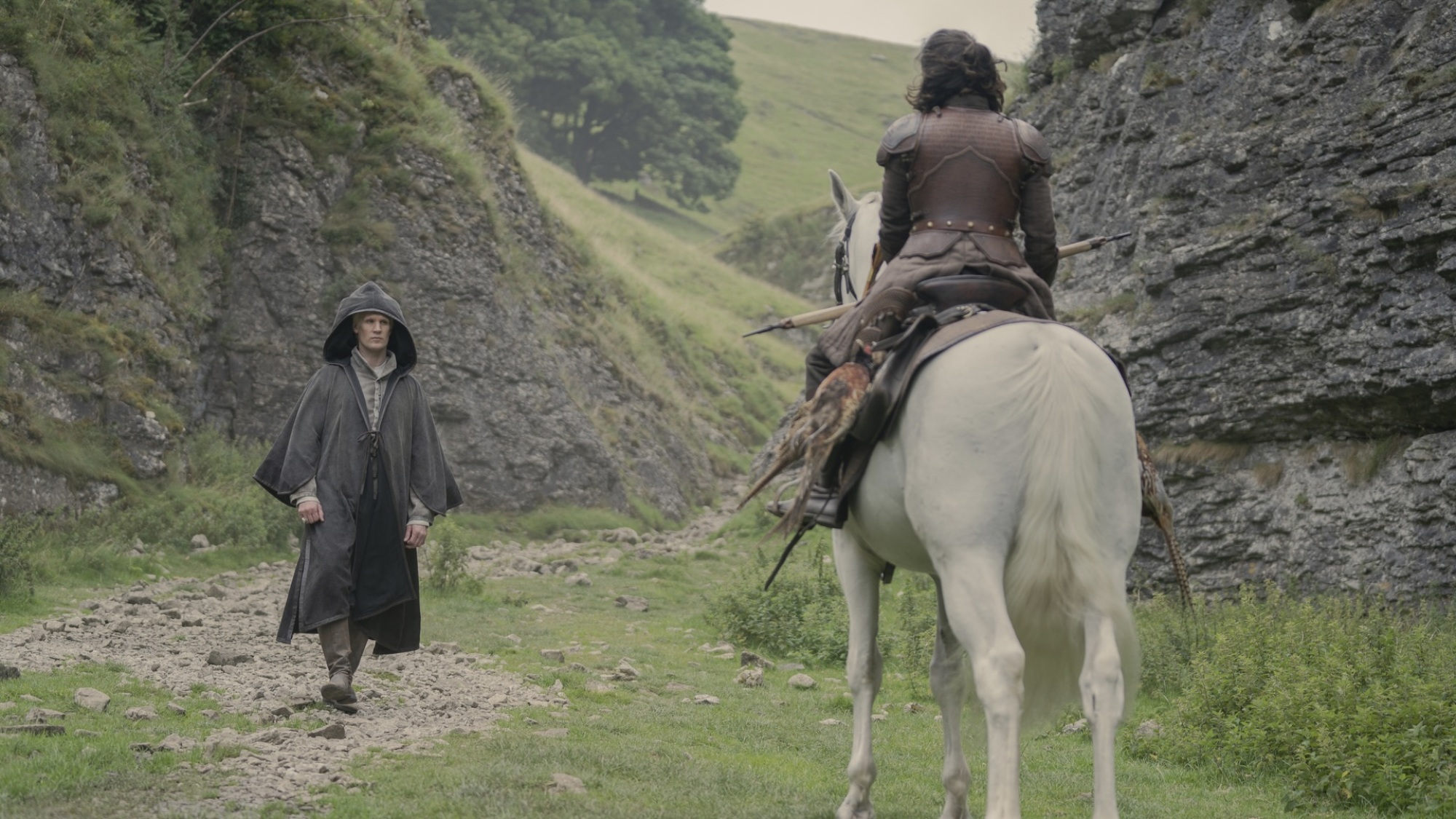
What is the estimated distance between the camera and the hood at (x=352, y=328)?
840cm

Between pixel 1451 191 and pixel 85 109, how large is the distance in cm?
1621

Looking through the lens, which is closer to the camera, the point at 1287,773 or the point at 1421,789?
the point at 1421,789

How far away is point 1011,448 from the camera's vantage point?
4793 millimetres

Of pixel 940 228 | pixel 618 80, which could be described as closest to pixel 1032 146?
pixel 940 228

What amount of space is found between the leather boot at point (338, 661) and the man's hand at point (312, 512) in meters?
0.65

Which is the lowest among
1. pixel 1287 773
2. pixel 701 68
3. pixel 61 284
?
pixel 1287 773

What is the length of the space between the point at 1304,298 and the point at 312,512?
358 inches

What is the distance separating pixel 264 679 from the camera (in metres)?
8.44

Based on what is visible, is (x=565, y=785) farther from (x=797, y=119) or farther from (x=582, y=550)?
(x=797, y=119)

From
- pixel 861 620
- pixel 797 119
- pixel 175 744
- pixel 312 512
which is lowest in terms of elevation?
pixel 175 744

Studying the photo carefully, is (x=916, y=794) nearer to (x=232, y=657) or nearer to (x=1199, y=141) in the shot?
(x=232, y=657)

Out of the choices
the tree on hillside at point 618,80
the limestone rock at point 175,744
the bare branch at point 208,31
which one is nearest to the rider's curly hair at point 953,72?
the limestone rock at point 175,744

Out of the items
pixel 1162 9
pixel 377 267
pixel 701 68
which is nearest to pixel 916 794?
pixel 1162 9

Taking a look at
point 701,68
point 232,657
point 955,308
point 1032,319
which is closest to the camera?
point 1032,319
